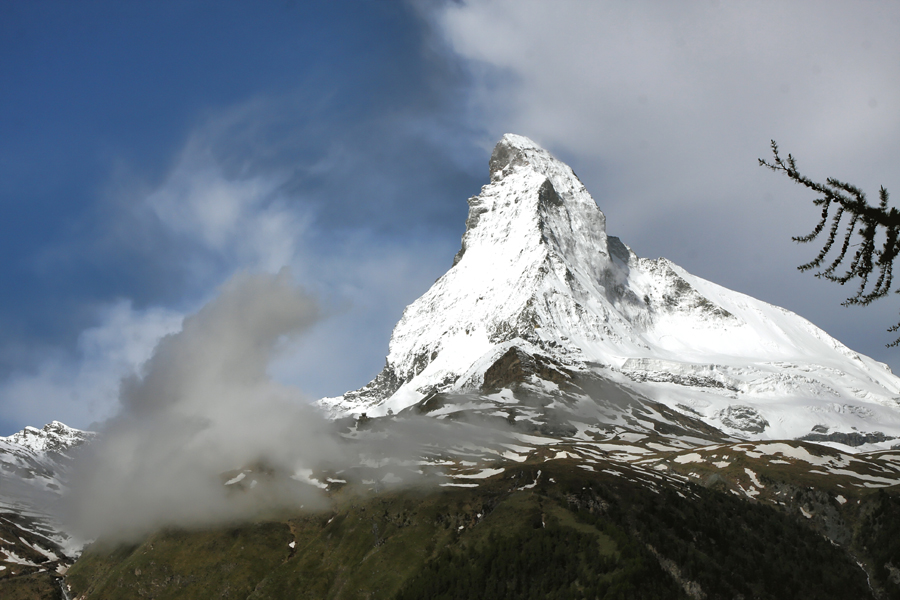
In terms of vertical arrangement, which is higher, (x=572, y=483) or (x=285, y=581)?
(x=572, y=483)

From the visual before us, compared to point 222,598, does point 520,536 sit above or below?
above

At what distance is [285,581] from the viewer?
150m

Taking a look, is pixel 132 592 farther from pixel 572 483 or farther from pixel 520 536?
pixel 572 483

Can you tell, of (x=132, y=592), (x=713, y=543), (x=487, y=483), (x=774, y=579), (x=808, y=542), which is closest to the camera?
(x=774, y=579)

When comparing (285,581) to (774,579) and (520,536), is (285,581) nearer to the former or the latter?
(520,536)

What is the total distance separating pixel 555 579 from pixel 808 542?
64.9 meters

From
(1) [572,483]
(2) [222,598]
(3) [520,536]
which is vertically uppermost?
(1) [572,483]

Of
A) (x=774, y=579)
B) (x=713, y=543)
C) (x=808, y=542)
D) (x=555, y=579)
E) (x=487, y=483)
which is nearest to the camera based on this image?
(x=555, y=579)

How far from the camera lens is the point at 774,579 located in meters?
129

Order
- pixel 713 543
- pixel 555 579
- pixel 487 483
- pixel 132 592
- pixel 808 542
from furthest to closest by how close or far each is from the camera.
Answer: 1. pixel 487 483
2. pixel 132 592
3. pixel 808 542
4. pixel 713 543
5. pixel 555 579

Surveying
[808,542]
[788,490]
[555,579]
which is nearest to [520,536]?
[555,579]

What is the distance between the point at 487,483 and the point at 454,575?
4631 cm

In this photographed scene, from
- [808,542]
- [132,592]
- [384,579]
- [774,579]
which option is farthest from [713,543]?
[132,592]

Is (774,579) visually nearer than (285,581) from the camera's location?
Yes
